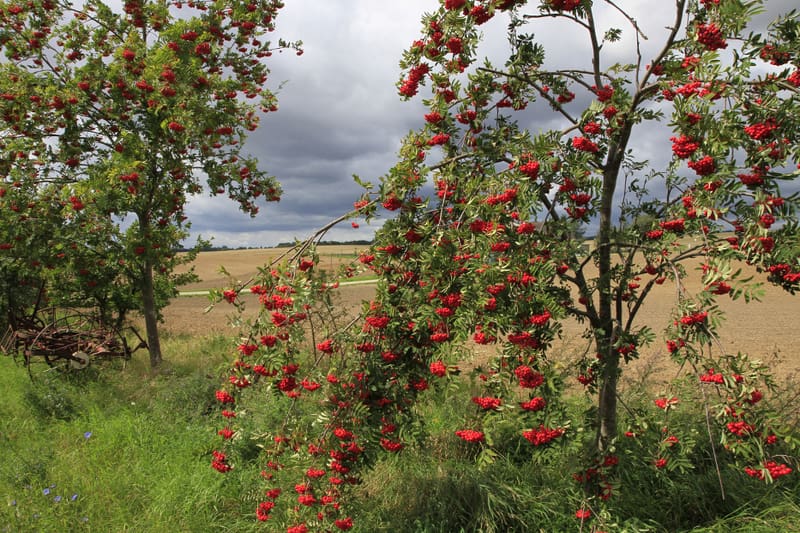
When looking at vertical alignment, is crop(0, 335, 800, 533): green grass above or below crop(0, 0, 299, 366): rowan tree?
below

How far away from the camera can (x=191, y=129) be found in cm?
614

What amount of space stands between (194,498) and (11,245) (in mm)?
5721

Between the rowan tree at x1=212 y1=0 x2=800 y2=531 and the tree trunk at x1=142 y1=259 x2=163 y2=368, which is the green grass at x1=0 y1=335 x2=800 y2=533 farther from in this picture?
the tree trunk at x1=142 y1=259 x2=163 y2=368

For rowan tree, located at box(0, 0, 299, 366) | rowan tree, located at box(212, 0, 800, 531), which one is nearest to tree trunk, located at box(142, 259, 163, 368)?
rowan tree, located at box(0, 0, 299, 366)

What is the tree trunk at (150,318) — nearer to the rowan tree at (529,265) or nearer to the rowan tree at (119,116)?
the rowan tree at (119,116)

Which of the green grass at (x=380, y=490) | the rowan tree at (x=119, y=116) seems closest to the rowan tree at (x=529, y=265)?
the green grass at (x=380, y=490)

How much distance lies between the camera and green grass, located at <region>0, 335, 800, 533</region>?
3432mm

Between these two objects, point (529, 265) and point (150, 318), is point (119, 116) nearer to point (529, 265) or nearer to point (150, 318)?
point (150, 318)

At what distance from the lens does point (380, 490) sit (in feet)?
13.1

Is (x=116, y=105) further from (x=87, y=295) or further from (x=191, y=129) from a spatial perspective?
(x=87, y=295)

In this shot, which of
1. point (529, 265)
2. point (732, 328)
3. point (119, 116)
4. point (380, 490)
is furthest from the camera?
point (732, 328)

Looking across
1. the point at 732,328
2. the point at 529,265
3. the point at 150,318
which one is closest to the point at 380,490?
the point at 529,265

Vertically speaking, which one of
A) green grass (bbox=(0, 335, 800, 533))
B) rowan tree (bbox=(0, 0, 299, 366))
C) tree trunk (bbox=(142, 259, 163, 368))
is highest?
rowan tree (bbox=(0, 0, 299, 366))

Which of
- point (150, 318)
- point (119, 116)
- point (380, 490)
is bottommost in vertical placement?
point (380, 490)
